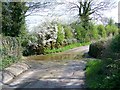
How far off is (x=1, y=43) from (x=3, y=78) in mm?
3148

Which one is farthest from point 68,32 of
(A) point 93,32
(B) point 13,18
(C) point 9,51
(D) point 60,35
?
(C) point 9,51

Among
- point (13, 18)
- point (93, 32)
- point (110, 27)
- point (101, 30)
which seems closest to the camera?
point (13, 18)

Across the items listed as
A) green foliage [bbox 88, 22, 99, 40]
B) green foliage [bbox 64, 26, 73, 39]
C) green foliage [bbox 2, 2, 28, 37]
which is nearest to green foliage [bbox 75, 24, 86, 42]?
green foliage [bbox 88, 22, 99, 40]

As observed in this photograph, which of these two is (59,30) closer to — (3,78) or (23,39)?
(23,39)

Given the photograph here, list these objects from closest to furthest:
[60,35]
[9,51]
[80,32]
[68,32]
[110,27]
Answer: [9,51], [60,35], [68,32], [80,32], [110,27]

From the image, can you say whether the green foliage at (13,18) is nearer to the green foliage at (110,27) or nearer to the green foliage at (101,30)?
the green foliage at (101,30)

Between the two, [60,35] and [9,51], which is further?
[60,35]

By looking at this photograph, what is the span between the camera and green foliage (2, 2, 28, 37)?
67.2 feet

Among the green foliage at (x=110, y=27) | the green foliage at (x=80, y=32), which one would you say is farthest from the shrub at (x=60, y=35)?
the green foliage at (x=110, y=27)

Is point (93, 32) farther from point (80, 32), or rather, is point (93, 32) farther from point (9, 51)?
point (9, 51)

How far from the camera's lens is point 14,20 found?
20766 mm

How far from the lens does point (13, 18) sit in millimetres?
20797

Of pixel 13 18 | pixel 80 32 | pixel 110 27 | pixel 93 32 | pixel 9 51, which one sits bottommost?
pixel 93 32

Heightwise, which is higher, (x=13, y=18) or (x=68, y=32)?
(x=13, y=18)
